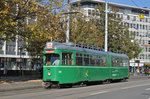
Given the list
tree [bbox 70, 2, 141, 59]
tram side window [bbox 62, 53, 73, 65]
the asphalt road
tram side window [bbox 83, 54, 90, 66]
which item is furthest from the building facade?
the asphalt road

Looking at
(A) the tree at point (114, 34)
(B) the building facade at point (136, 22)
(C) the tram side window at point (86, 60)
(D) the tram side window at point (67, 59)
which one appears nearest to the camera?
(D) the tram side window at point (67, 59)

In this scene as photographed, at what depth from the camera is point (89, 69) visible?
70.1 ft

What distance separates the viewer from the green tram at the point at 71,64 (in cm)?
1831

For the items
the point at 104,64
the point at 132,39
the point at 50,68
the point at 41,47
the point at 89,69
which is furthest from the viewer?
the point at 132,39

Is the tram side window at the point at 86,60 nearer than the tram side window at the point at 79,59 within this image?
No

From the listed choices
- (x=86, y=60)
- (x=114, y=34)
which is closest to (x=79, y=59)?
(x=86, y=60)

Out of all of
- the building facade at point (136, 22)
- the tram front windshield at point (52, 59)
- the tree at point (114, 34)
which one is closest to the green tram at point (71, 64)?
the tram front windshield at point (52, 59)

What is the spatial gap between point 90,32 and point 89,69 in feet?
49.8

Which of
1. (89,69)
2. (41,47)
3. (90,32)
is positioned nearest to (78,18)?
(90,32)

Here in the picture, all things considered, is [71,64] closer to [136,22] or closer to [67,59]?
[67,59]

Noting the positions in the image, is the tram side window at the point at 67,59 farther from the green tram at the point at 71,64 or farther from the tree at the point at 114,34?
the tree at the point at 114,34

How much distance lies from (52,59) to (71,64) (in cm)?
135

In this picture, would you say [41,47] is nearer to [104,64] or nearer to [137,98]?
[104,64]

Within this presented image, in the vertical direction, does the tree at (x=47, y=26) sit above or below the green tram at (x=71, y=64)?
above
